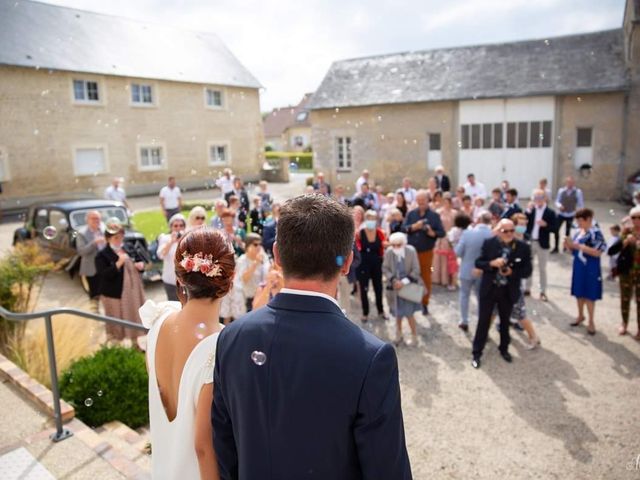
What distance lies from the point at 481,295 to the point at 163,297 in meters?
6.28

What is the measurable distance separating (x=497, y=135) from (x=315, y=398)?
23153 millimetres

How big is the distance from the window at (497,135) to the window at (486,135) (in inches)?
6.8

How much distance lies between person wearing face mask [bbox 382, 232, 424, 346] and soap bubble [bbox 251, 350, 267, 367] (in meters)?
5.78

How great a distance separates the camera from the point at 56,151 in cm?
2306

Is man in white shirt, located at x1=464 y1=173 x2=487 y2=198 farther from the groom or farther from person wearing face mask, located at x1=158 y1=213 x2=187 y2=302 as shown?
the groom

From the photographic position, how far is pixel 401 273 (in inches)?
297

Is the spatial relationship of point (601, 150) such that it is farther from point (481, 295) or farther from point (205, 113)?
point (205, 113)

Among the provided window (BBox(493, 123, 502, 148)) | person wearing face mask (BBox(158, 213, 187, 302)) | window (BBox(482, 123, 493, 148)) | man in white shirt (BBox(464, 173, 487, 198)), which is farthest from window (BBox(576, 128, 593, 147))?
person wearing face mask (BBox(158, 213, 187, 302))

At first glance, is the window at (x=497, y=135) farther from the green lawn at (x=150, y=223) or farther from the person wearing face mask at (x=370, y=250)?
the person wearing face mask at (x=370, y=250)

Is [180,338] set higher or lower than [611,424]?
higher

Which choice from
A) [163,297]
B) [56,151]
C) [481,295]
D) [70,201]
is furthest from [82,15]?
[481,295]

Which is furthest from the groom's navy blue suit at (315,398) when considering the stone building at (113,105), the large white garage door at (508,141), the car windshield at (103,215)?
the stone building at (113,105)

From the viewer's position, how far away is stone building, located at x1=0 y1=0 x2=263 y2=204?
22000mm

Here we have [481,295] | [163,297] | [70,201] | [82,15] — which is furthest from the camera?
[82,15]
